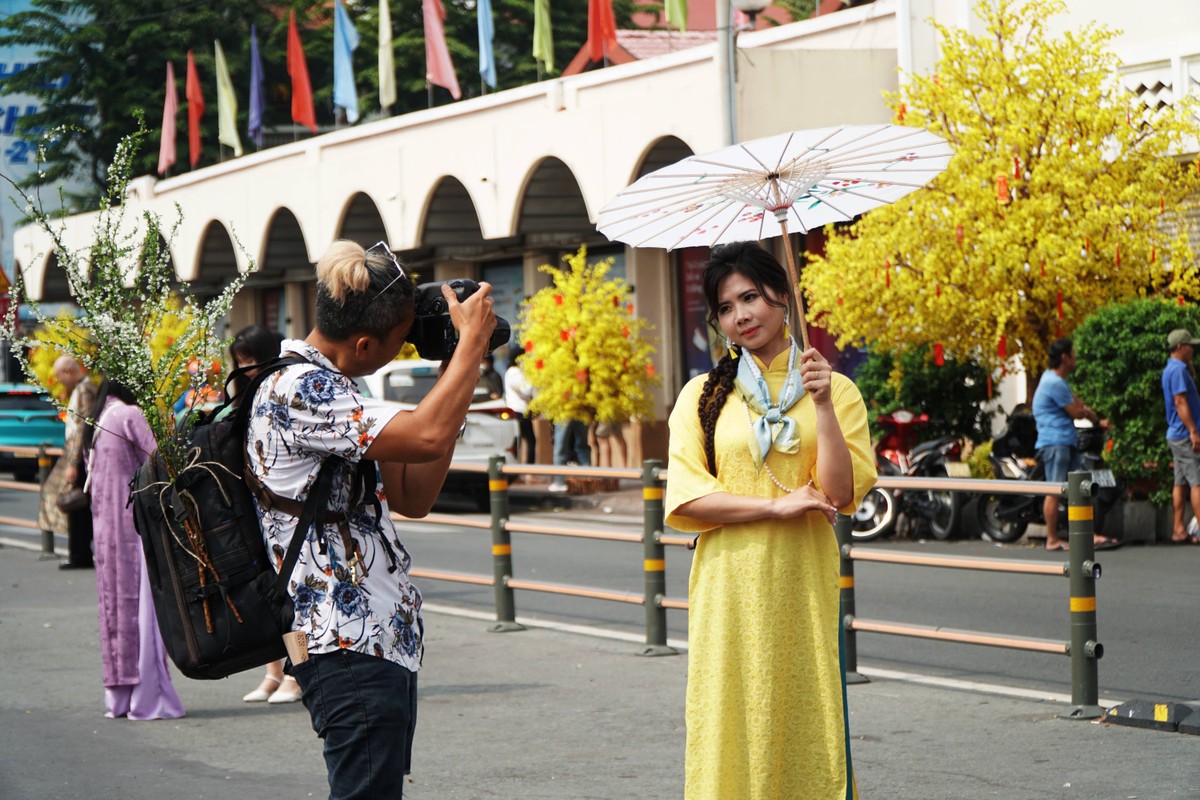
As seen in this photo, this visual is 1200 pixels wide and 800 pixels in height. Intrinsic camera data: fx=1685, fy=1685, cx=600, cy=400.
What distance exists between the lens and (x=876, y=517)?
15500 millimetres

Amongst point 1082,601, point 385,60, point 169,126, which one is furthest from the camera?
point 169,126

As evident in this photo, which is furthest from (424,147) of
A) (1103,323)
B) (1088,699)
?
(1088,699)

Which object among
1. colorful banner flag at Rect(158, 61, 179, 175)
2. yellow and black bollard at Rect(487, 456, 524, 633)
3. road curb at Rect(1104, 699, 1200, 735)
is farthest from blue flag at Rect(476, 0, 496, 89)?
road curb at Rect(1104, 699, 1200, 735)

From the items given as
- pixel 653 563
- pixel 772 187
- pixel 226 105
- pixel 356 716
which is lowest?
Answer: pixel 653 563

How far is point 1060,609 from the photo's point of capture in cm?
1092

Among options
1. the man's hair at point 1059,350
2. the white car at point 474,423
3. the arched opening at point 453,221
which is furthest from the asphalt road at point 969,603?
the arched opening at point 453,221

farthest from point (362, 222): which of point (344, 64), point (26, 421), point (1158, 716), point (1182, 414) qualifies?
point (1158, 716)

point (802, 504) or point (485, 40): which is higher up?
point (485, 40)

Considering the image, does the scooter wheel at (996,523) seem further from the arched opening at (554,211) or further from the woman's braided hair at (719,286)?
the arched opening at (554,211)

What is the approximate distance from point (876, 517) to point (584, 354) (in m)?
6.18

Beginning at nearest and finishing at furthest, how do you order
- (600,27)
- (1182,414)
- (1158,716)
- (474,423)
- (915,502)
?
1. (1158,716)
2. (1182,414)
3. (915,502)
4. (474,423)
5. (600,27)

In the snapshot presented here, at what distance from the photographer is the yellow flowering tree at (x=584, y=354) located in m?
20.9

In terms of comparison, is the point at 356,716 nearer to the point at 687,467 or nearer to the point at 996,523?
the point at 687,467

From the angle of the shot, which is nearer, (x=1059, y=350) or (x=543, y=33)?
(x=1059, y=350)
